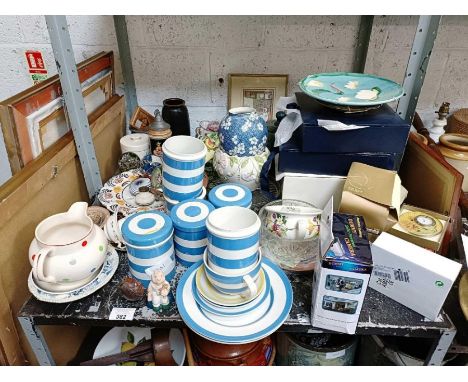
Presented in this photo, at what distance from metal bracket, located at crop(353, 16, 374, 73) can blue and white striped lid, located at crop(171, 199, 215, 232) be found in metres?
0.79

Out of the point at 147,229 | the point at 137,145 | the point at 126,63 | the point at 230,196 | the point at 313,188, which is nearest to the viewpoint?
the point at 147,229

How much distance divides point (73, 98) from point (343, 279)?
29.1 inches

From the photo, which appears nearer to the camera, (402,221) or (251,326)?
(251,326)

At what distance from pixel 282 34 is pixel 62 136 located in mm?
750

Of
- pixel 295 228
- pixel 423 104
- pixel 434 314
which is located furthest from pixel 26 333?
pixel 423 104

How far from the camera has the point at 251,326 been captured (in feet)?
2.20

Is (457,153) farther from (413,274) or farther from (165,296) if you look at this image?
(165,296)

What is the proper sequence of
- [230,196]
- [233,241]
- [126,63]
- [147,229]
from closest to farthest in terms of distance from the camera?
[233,241] < [147,229] < [230,196] < [126,63]

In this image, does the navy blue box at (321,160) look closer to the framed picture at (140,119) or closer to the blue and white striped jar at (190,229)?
the blue and white striped jar at (190,229)

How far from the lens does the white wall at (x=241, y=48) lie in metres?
1.17

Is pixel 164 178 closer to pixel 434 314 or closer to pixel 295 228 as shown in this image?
pixel 295 228

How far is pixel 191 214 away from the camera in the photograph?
2.54 ft

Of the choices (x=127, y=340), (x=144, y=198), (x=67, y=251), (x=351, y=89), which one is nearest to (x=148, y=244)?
(x=67, y=251)

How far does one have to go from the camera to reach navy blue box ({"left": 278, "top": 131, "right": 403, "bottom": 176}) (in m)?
0.88
